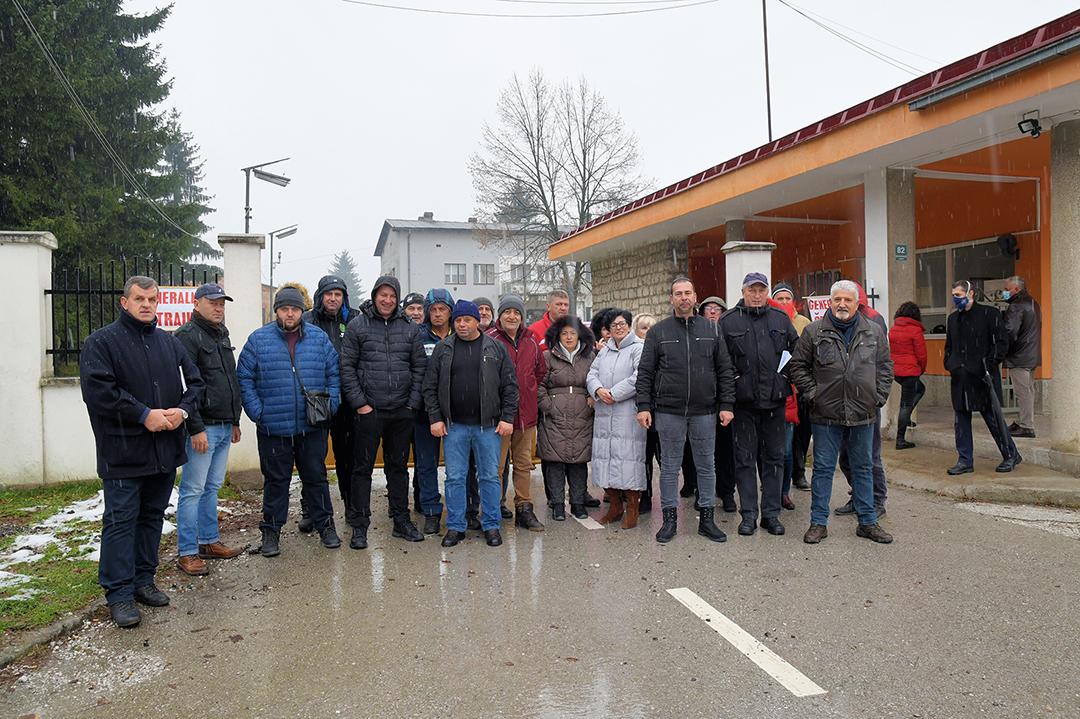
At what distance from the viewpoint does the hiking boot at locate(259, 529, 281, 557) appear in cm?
539

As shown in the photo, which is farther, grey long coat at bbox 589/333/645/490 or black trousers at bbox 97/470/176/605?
grey long coat at bbox 589/333/645/490

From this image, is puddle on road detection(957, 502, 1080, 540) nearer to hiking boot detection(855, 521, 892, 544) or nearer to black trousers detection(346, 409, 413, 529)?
hiking boot detection(855, 521, 892, 544)

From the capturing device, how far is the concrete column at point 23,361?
7.11m

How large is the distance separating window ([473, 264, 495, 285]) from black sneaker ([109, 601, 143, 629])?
2020 inches

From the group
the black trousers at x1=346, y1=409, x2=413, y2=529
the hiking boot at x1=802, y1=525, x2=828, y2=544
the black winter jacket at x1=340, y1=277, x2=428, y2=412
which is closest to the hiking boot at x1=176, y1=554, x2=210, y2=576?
the black trousers at x1=346, y1=409, x2=413, y2=529

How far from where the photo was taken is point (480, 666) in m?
3.55

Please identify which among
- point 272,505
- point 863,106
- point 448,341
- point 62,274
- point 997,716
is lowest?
point 997,716

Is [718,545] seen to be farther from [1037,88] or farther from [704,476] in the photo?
[1037,88]

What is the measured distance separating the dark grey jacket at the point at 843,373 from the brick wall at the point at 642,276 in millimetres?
8670

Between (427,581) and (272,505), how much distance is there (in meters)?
1.47

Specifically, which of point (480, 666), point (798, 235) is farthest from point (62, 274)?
point (798, 235)

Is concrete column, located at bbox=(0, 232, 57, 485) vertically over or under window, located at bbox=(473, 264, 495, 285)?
under

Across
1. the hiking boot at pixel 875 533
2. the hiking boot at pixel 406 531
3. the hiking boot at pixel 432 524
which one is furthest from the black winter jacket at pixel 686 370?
the hiking boot at pixel 406 531

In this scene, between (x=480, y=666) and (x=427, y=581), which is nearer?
A: (x=480, y=666)
